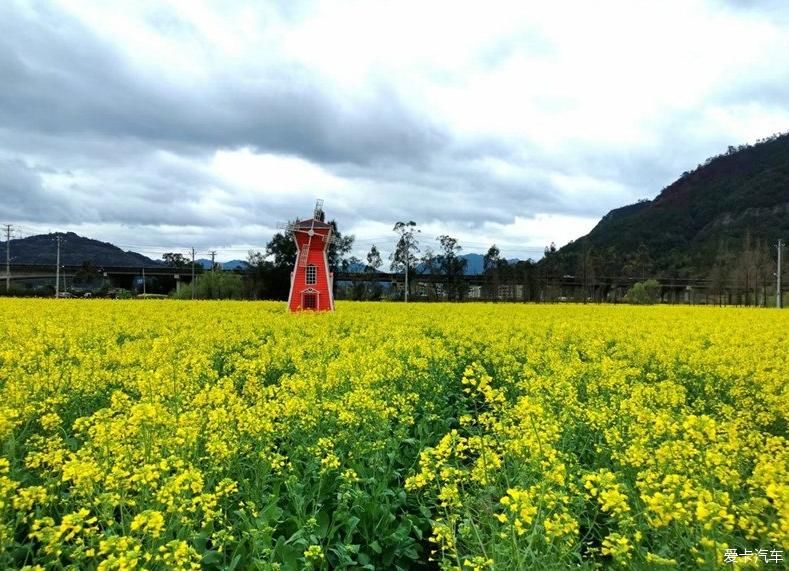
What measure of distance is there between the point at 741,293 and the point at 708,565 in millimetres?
78064

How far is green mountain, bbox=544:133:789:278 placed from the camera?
8325 centimetres

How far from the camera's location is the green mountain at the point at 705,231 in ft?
273

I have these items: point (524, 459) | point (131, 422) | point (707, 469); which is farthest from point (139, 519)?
point (707, 469)

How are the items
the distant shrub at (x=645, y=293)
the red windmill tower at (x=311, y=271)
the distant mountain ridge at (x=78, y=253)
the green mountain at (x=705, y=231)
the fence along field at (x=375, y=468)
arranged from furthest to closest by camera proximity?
1. the distant mountain ridge at (x=78, y=253)
2. the green mountain at (x=705, y=231)
3. the distant shrub at (x=645, y=293)
4. the red windmill tower at (x=311, y=271)
5. the fence along field at (x=375, y=468)

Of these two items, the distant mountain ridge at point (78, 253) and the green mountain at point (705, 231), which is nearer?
the green mountain at point (705, 231)

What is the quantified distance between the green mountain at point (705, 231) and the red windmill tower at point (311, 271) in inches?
2473

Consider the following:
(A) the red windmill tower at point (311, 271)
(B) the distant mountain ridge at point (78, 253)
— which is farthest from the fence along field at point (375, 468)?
(B) the distant mountain ridge at point (78, 253)

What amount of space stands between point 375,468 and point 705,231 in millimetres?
110662

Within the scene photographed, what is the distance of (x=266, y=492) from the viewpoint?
4.35 metres

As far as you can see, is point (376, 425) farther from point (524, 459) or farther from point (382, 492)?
point (524, 459)

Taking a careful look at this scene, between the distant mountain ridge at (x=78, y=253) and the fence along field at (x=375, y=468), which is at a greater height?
the distant mountain ridge at (x=78, y=253)

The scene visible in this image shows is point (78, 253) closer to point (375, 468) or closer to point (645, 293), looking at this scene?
point (645, 293)

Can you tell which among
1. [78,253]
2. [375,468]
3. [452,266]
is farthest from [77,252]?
[375,468]

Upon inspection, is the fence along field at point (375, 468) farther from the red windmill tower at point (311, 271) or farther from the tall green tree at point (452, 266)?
the tall green tree at point (452, 266)
